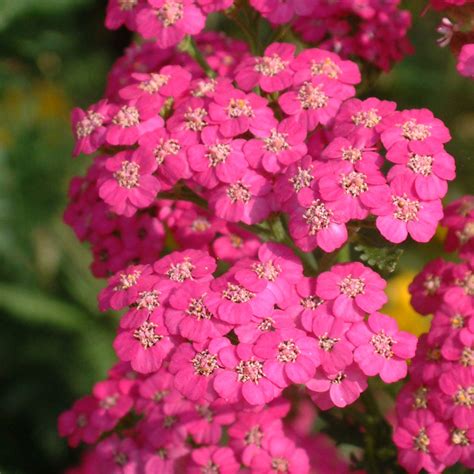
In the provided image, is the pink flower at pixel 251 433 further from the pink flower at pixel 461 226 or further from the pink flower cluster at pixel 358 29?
the pink flower cluster at pixel 358 29

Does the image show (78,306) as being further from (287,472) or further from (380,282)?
(380,282)

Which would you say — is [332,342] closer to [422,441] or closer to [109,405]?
[422,441]

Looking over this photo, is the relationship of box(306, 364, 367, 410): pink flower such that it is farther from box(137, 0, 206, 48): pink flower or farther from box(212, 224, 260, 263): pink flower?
box(137, 0, 206, 48): pink flower

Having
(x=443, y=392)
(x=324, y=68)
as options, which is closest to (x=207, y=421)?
(x=443, y=392)

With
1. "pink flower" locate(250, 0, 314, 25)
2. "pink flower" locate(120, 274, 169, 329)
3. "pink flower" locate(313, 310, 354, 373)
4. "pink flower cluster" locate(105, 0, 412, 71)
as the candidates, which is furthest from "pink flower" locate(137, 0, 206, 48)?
"pink flower" locate(313, 310, 354, 373)

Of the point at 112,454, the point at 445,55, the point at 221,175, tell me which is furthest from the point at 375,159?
the point at 445,55

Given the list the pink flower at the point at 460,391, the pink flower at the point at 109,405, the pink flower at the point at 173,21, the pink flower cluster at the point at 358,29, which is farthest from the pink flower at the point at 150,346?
the pink flower cluster at the point at 358,29

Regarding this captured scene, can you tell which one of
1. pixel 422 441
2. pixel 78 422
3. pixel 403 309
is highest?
pixel 422 441
